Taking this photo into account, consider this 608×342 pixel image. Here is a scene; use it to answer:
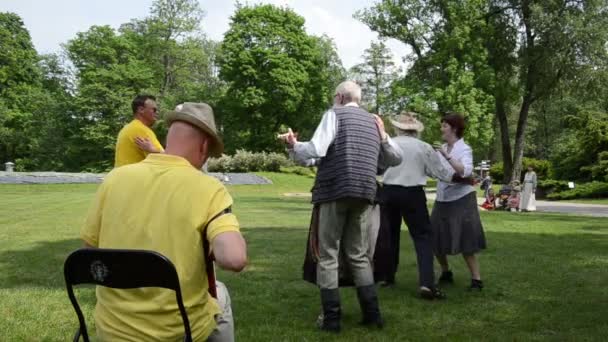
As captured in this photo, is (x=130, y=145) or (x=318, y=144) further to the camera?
(x=130, y=145)

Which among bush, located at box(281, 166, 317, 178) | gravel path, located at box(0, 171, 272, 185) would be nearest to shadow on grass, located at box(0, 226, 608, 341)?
gravel path, located at box(0, 171, 272, 185)

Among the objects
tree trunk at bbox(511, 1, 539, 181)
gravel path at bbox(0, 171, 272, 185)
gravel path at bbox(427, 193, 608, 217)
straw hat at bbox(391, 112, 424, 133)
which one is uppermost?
tree trunk at bbox(511, 1, 539, 181)

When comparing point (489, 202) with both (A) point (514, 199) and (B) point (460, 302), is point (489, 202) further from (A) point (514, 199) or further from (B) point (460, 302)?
(B) point (460, 302)

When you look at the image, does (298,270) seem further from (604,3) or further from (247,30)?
(247,30)

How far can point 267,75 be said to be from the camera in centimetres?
4916

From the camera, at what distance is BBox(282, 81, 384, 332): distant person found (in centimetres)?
482

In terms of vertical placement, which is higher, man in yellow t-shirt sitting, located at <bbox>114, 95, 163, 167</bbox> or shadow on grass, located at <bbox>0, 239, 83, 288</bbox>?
man in yellow t-shirt sitting, located at <bbox>114, 95, 163, 167</bbox>

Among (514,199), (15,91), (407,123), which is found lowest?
(514,199)

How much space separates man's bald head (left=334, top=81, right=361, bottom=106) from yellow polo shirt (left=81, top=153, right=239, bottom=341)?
9.19 ft

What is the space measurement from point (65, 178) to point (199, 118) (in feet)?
107

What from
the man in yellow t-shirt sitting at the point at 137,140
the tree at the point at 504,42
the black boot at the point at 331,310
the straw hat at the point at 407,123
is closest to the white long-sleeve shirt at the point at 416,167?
the straw hat at the point at 407,123

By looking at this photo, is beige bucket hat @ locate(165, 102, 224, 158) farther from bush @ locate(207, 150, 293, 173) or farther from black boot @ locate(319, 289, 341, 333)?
bush @ locate(207, 150, 293, 173)

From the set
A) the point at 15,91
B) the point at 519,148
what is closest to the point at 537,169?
the point at 519,148

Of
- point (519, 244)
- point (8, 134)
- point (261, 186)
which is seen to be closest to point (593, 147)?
point (261, 186)
